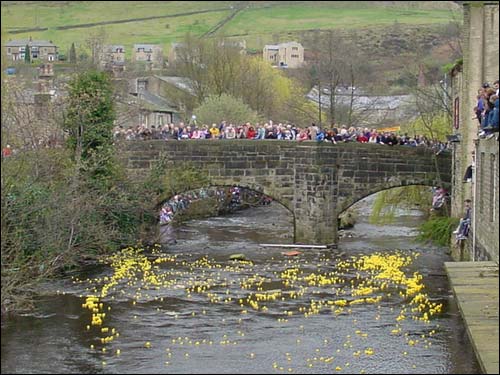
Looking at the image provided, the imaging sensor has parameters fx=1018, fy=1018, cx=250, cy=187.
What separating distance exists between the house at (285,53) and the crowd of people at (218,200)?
55.9 metres

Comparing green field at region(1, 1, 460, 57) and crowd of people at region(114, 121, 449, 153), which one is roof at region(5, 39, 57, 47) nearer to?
green field at region(1, 1, 460, 57)

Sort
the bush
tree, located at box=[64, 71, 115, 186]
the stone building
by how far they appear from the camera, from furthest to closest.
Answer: the bush → tree, located at box=[64, 71, 115, 186] → the stone building

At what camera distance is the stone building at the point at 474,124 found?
31891 mm

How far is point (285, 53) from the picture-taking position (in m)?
122

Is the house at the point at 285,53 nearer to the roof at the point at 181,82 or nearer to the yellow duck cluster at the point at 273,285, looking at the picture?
the roof at the point at 181,82

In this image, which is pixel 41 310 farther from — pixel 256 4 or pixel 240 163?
pixel 256 4

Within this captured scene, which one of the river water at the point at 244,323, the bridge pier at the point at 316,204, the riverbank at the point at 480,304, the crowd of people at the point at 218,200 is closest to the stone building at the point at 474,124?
the river water at the point at 244,323

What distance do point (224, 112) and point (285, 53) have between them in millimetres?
56666

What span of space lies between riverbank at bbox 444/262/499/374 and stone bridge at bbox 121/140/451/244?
54.3ft

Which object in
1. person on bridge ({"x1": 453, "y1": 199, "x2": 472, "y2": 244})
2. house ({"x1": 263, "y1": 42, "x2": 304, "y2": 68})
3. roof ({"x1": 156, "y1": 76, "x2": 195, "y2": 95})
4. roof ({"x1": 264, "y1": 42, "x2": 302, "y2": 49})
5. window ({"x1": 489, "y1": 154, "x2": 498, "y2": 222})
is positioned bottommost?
person on bridge ({"x1": 453, "y1": 199, "x2": 472, "y2": 244})

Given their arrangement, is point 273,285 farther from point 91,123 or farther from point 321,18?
point 321,18

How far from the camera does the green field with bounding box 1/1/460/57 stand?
13088 cm

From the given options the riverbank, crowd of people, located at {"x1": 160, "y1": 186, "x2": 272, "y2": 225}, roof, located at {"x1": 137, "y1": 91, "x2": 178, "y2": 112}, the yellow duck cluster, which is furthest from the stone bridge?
roof, located at {"x1": 137, "y1": 91, "x2": 178, "y2": 112}

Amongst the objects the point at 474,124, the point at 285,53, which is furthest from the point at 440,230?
the point at 285,53
